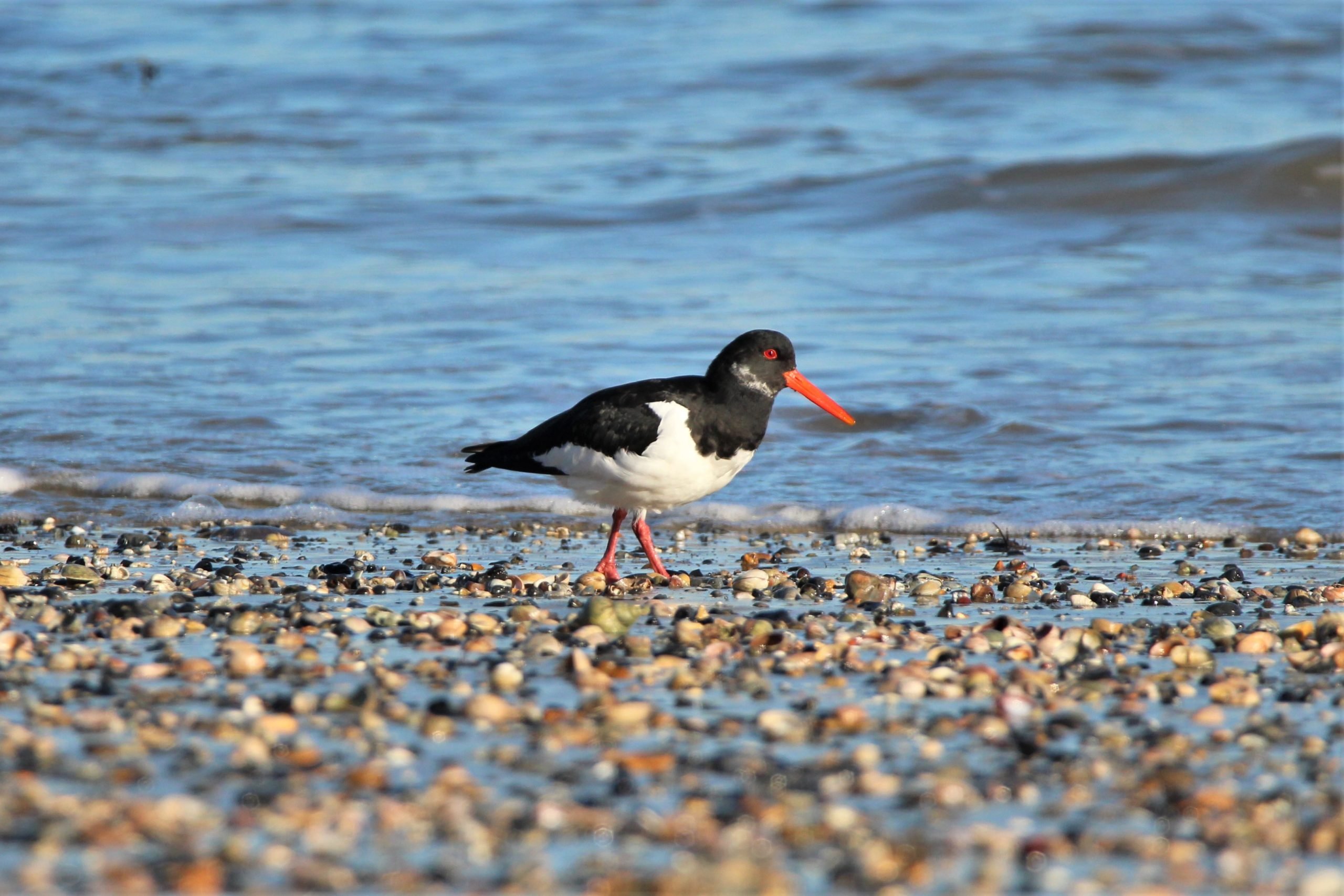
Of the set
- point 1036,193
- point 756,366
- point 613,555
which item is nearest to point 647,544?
point 613,555

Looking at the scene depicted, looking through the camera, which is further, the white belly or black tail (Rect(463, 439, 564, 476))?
black tail (Rect(463, 439, 564, 476))

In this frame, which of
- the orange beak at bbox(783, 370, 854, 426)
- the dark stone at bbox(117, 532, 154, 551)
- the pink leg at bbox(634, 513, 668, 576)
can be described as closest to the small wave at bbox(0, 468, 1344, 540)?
the dark stone at bbox(117, 532, 154, 551)

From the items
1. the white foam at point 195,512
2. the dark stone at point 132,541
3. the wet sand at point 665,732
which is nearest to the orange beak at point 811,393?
the wet sand at point 665,732

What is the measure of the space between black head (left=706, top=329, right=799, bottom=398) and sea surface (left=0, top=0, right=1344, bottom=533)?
5.80ft

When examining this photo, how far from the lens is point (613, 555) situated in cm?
676

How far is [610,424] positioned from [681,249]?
889 cm

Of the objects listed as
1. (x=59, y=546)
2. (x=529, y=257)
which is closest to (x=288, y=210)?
(x=529, y=257)

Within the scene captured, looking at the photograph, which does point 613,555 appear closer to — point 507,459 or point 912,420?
point 507,459

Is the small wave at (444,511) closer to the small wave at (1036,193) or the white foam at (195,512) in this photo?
the white foam at (195,512)

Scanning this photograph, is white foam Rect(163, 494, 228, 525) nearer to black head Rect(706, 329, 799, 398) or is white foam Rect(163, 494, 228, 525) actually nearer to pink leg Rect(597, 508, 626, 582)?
pink leg Rect(597, 508, 626, 582)

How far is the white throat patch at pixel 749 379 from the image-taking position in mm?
6645

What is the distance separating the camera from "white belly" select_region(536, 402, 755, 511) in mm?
6422

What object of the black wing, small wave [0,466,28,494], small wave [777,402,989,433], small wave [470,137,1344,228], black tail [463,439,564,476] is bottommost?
small wave [0,466,28,494]

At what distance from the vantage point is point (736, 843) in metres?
3.38
